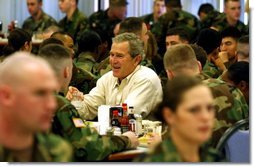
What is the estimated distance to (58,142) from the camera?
2172 millimetres

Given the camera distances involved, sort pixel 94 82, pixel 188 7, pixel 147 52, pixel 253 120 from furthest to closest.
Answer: pixel 188 7, pixel 147 52, pixel 94 82, pixel 253 120

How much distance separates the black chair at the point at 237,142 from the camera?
268cm

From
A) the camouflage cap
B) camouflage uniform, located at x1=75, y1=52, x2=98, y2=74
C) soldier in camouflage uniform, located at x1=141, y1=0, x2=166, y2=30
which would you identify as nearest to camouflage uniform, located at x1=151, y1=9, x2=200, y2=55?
soldier in camouflage uniform, located at x1=141, y1=0, x2=166, y2=30

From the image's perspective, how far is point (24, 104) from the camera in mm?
1995

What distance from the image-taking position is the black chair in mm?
2682

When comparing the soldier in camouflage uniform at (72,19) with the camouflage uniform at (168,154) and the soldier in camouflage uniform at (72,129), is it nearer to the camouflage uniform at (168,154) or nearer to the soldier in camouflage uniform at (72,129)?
Answer: the soldier in camouflage uniform at (72,129)

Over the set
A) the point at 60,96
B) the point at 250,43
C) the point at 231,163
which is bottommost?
the point at 231,163

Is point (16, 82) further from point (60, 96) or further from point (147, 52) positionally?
point (147, 52)

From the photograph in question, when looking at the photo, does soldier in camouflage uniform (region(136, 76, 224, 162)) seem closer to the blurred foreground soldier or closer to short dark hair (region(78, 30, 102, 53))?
the blurred foreground soldier

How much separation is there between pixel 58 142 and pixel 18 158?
140 millimetres

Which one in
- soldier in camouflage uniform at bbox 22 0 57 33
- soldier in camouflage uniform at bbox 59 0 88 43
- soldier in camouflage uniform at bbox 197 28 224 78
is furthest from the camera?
soldier in camouflage uniform at bbox 59 0 88 43

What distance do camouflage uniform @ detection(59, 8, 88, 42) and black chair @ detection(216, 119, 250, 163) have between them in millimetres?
4510

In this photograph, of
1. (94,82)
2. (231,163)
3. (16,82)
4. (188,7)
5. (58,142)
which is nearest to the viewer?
(16,82)

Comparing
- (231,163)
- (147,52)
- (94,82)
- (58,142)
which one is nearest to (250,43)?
(231,163)
